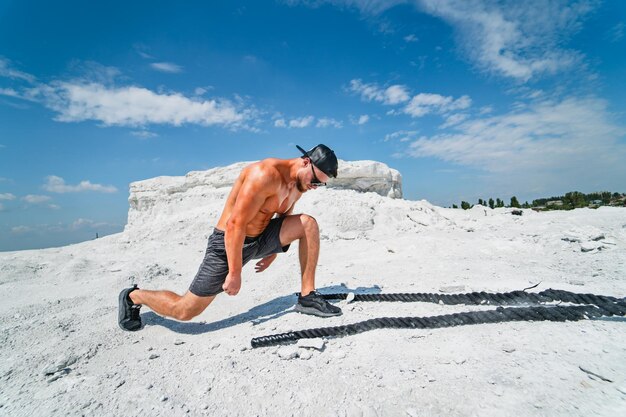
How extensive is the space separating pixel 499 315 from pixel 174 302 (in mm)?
2718

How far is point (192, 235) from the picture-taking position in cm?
852

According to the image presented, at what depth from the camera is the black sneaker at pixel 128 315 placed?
2.86 m

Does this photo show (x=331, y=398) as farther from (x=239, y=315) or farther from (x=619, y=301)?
(x=619, y=301)

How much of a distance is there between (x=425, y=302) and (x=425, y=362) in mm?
1093

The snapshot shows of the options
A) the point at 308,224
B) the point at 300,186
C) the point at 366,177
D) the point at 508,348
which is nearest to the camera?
the point at 508,348

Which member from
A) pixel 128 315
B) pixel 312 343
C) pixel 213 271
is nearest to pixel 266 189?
pixel 213 271

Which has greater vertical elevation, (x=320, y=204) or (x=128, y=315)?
(x=320, y=204)

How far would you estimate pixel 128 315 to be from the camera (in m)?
2.90

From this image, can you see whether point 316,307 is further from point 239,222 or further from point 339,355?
point 239,222

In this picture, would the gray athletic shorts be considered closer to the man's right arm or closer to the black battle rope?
the man's right arm

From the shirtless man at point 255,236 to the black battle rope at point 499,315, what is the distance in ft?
1.41

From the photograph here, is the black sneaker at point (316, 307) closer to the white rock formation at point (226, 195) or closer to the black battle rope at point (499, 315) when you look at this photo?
the black battle rope at point (499, 315)

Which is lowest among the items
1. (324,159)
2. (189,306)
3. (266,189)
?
(189,306)

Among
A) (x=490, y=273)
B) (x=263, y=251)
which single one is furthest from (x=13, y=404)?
(x=490, y=273)
